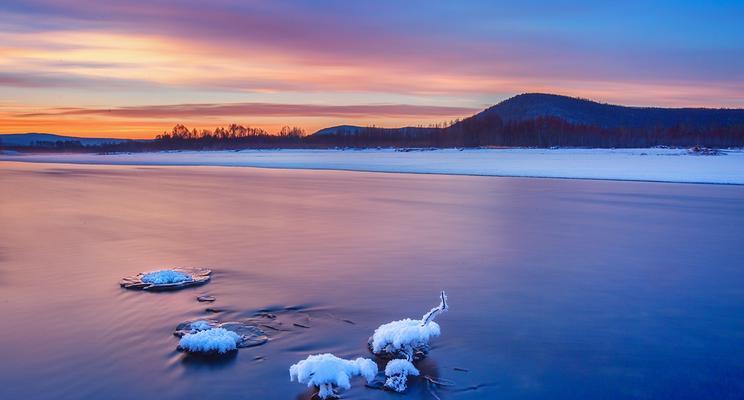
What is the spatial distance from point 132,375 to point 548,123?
5714 inches

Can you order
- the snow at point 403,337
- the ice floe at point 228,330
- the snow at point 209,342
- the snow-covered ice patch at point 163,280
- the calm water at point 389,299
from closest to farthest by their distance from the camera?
the calm water at point 389,299 → the snow at point 403,337 → the snow at point 209,342 → the ice floe at point 228,330 → the snow-covered ice patch at point 163,280

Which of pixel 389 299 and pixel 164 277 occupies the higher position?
pixel 164 277

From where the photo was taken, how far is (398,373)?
513 centimetres

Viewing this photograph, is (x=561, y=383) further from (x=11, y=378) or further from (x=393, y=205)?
(x=393, y=205)

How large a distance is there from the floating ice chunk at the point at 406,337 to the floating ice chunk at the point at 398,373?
0.76 ft

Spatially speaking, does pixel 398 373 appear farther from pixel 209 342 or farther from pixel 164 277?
pixel 164 277

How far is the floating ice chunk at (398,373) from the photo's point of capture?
5.00 meters

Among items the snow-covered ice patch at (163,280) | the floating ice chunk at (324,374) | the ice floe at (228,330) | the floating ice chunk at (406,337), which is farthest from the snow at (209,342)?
the snow-covered ice patch at (163,280)

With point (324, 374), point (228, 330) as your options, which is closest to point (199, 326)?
point (228, 330)

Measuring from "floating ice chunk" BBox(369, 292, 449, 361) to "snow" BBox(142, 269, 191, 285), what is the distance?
3582 millimetres

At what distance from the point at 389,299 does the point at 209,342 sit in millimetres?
2680

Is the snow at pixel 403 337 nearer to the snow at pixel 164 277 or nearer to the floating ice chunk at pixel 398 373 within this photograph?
the floating ice chunk at pixel 398 373

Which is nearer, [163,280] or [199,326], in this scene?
[199,326]

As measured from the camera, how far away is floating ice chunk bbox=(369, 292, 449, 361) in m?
5.50
